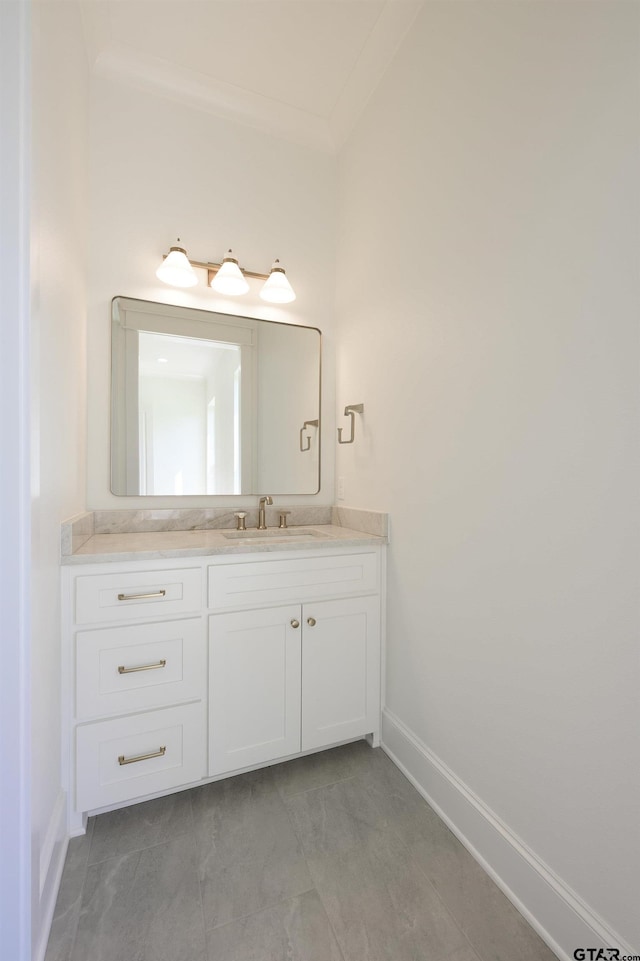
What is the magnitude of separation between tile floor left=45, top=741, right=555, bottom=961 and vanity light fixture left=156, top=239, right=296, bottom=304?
2126 mm

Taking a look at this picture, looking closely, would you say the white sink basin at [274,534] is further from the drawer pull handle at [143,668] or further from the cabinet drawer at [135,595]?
the drawer pull handle at [143,668]

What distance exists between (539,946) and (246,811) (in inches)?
35.1

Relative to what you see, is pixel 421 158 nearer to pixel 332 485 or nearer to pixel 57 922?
pixel 332 485

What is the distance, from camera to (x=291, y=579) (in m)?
1.58

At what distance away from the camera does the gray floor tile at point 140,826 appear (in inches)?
49.0

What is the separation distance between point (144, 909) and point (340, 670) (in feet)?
→ 2.91

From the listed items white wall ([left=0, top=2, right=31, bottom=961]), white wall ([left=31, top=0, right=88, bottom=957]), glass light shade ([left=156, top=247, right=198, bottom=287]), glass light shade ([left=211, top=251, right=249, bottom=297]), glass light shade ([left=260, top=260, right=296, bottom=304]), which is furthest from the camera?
glass light shade ([left=260, top=260, right=296, bottom=304])

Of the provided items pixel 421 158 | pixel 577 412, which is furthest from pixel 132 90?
pixel 577 412

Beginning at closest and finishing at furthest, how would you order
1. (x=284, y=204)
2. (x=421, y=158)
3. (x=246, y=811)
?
(x=246, y=811)
(x=421, y=158)
(x=284, y=204)

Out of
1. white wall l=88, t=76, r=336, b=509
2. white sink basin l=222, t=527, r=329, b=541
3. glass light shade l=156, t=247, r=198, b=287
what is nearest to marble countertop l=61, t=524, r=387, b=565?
white sink basin l=222, t=527, r=329, b=541

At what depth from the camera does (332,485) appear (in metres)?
2.30

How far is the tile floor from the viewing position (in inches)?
38.8

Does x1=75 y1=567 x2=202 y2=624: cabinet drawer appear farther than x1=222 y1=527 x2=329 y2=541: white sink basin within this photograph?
No

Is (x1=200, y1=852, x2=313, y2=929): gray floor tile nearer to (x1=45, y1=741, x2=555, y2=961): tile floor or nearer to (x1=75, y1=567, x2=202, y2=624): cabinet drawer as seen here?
(x1=45, y1=741, x2=555, y2=961): tile floor
